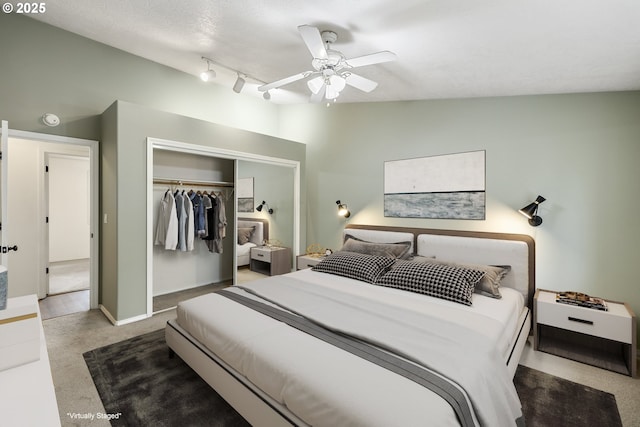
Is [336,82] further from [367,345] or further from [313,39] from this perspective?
[367,345]

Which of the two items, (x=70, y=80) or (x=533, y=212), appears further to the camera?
(x=70, y=80)

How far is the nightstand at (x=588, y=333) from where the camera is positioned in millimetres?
2234

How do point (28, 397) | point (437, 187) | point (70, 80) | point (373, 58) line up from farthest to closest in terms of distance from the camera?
1. point (437, 187)
2. point (70, 80)
3. point (373, 58)
4. point (28, 397)

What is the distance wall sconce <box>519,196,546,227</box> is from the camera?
109 inches

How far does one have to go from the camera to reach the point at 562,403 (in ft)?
6.34

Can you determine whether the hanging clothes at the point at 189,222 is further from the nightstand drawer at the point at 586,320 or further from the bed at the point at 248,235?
the nightstand drawer at the point at 586,320

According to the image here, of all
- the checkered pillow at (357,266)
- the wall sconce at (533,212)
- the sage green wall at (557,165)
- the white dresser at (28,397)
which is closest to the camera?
the white dresser at (28,397)

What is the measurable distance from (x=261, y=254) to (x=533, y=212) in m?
3.57

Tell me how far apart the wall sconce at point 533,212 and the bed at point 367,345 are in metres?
0.17

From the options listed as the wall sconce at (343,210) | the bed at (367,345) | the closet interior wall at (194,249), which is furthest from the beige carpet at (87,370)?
the wall sconce at (343,210)

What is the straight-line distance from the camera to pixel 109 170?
128 inches

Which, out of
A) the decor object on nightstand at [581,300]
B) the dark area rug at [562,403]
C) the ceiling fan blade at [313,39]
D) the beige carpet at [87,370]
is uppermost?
the ceiling fan blade at [313,39]

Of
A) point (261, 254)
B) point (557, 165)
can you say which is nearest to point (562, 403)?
point (557, 165)

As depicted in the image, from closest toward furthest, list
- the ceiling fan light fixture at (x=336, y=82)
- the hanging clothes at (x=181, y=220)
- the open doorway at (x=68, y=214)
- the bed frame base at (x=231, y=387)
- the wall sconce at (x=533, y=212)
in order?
the bed frame base at (x=231, y=387), the ceiling fan light fixture at (x=336, y=82), the wall sconce at (x=533, y=212), the hanging clothes at (x=181, y=220), the open doorway at (x=68, y=214)
